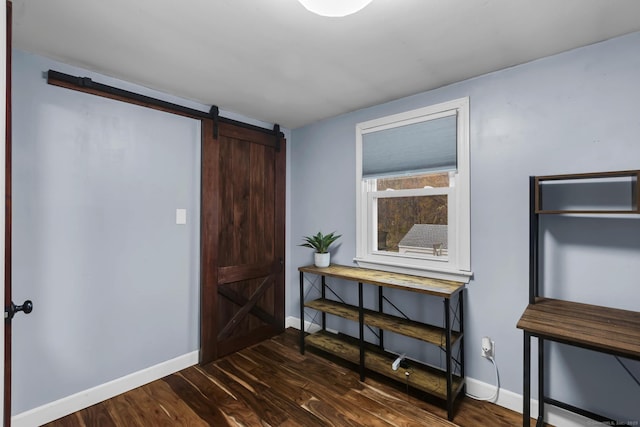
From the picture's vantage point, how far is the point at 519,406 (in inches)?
76.3

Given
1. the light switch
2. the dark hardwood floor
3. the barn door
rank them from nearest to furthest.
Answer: the dark hardwood floor → the light switch → the barn door

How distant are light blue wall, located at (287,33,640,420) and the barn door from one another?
141cm

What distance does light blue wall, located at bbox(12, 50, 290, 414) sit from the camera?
182 cm

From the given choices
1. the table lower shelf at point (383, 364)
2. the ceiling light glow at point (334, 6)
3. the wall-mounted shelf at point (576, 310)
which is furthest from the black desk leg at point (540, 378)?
the ceiling light glow at point (334, 6)

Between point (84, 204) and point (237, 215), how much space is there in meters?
1.17

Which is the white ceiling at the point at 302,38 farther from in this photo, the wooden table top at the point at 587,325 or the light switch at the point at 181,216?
the wooden table top at the point at 587,325

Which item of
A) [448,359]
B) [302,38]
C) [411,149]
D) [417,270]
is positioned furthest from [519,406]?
[302,38]

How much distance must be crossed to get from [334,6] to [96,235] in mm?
2056

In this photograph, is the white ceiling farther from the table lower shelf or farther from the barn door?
the table lower shelf

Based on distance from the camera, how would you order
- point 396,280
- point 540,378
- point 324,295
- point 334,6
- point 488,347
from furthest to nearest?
point 324,295
point 396,280
point 488,347
point 540,378
point 334,6

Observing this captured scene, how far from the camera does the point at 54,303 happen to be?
1901 mm

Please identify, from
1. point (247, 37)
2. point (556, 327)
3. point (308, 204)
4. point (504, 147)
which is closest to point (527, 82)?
point (504, 147)

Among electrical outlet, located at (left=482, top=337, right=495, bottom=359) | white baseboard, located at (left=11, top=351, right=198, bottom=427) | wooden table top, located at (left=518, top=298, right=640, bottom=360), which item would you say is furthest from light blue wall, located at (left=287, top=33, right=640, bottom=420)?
white baseboard, located at (left=11, top=351, right=198, bottom=427)

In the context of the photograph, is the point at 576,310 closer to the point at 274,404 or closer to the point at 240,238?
the point at 274,404
